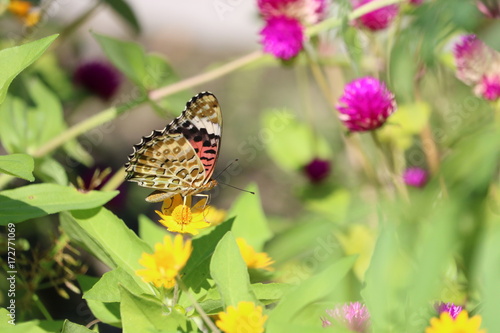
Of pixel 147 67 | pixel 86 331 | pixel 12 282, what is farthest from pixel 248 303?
pixel 147 67

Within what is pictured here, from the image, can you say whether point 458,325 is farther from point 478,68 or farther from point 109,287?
A: point 478,68

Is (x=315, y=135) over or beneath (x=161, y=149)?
beneath

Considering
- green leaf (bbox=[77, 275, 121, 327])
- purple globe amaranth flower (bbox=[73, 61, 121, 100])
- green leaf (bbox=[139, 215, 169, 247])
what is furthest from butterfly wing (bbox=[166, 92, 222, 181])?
purple globe amaranth flower (bbox=[73, 61, 121, 100])

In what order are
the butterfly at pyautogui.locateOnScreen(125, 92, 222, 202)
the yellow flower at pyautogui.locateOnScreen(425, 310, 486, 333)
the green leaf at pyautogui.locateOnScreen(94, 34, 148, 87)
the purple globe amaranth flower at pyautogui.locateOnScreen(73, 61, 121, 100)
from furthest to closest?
the purple globe amaranth flower at pyautogui.locateOnScreen(73, 61, 121, 100)
the green leaf at pyautogui.locateOnScreen(94, 34, 148, 87)
the butterfly at pyautogui.locateOnScreen(125, 92, 222, 202)
the yellow flower at pyautogui.locateOnScreen(425, 310, 486, 333)

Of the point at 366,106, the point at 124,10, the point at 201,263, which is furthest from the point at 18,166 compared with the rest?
the point at 124,10

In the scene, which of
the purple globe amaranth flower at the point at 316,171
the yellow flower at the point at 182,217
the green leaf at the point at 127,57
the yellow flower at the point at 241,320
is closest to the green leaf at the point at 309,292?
the yellow flower at the point at 241,320

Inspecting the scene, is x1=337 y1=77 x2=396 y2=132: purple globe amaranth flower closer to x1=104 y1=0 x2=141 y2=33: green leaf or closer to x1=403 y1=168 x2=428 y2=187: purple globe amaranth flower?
x1=403 y1=168 x2=428 y2=187: purple globe amaranth flower

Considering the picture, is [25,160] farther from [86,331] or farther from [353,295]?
[353,295]

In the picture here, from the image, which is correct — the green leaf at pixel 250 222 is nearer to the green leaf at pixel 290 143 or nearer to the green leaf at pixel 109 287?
the green leaf at pixel 109 287
